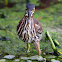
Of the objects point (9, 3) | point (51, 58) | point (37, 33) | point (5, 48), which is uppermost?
point (9, 3)

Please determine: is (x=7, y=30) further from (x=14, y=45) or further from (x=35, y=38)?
(x=35, y=38)

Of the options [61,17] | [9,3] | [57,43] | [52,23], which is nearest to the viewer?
[57,43]

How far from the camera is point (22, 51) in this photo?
11.6 ft

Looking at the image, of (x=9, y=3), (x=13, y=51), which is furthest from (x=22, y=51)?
(x=9, y=3)

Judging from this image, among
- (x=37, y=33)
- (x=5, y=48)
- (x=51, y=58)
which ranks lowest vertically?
(x=51, y=58)

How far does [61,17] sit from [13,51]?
290cm

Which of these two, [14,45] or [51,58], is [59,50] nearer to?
[51,58]

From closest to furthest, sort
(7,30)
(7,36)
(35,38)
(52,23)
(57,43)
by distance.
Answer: (35,38), (57,43), (7,36), (7,30), (52,23)

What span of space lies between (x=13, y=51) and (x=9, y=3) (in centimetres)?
386

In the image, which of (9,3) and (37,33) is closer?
(37,33)

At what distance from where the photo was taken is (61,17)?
5.72 m

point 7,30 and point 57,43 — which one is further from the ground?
point 7,30

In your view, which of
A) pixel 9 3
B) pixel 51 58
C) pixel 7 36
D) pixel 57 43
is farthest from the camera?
pixel 9 3

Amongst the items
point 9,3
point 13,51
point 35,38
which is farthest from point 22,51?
point 9,3
